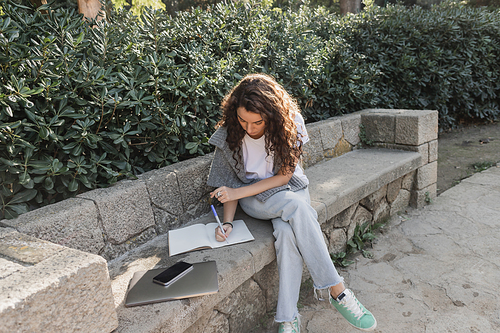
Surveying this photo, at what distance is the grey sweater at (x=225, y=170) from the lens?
229 centimetres

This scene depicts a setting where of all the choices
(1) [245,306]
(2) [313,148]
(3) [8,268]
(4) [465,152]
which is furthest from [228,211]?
(4) [465,152]

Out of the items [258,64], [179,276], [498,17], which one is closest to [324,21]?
[258,64]

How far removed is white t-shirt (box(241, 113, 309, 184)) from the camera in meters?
2.30

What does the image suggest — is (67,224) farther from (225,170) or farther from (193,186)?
(225,170)

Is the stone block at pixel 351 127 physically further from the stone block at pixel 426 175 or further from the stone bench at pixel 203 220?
the stone block at pixel 426 175

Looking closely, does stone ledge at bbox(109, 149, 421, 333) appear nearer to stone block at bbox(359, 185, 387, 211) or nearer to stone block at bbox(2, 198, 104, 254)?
stone block at bbox(359, 185, 387, 211)

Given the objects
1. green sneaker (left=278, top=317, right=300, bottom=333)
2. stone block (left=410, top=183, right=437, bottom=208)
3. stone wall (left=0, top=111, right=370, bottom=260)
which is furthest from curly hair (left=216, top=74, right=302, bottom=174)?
stone block (left=410, top=183, right=437, bottom=208)

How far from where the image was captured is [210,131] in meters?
2.86

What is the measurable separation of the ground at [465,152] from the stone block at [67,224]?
1.71 metres

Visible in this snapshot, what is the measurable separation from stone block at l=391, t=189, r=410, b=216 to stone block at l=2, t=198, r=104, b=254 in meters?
2.57

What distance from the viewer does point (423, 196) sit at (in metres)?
3.62

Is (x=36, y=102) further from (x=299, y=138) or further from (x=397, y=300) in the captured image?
(x=397, y=300)

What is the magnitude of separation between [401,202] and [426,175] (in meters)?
0.39

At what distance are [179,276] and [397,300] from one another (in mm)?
1400
